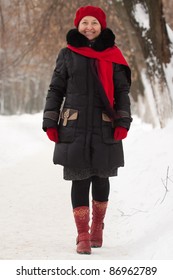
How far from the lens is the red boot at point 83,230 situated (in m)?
4.41

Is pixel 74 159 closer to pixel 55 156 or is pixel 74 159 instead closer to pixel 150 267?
pixel 55 156

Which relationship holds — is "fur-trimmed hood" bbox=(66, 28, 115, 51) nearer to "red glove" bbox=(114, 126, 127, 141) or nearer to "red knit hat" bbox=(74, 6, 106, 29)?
"red knit hat" bbox=(74, 6, 106, 29)

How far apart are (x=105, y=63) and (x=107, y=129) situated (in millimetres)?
520

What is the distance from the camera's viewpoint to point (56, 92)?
14.5ft

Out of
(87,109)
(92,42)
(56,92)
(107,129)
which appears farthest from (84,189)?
(92,42)

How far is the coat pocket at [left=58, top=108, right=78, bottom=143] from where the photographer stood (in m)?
4.32

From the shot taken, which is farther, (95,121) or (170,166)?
(170,166)

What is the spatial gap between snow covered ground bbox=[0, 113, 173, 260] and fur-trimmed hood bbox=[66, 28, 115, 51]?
1559 mm

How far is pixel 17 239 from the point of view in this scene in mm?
5156

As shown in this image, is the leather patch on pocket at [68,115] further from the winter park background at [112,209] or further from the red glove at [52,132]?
the winter park background at [112,209]

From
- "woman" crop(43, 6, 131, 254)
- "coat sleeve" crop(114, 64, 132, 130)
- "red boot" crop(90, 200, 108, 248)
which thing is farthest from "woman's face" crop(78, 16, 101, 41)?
"red boot" crop(90, 200, 108, 248)

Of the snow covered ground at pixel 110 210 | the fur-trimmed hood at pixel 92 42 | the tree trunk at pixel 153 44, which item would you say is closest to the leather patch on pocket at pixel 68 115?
the fur-trimmed hood at pixel 92 42

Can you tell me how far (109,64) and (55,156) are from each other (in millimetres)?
847

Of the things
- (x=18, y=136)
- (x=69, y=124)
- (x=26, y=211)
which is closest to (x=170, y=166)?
(x=26, y=211)
